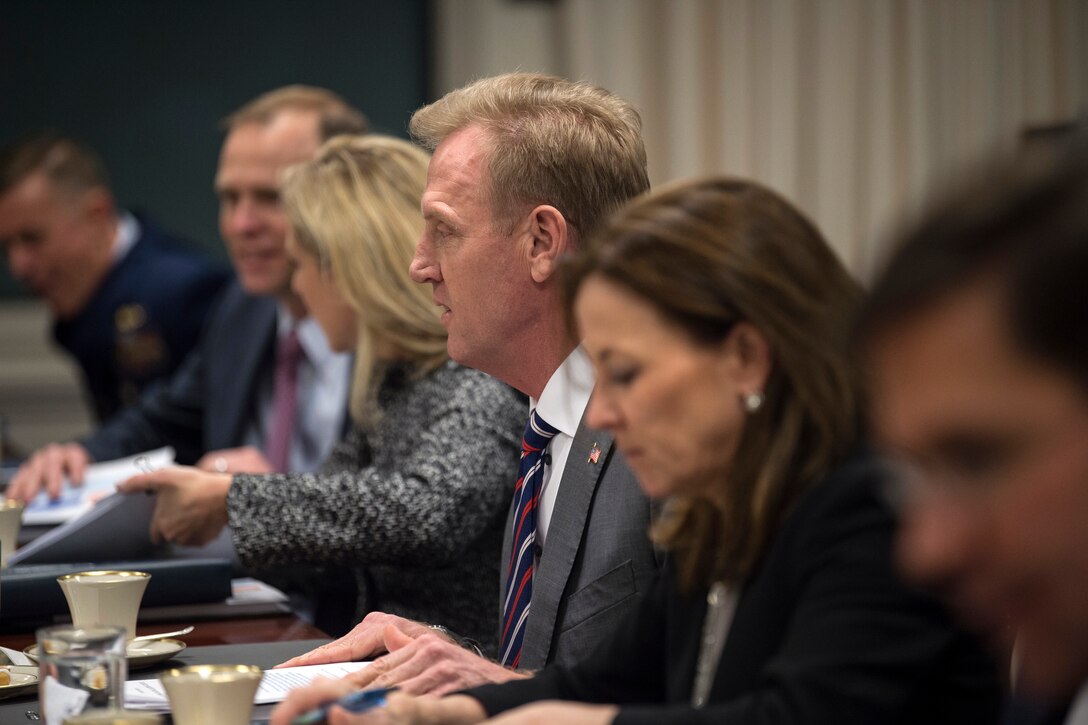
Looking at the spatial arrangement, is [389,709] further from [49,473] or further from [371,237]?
[49,473]

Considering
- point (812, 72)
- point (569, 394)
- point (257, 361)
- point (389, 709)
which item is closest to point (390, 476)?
point (569, 394)

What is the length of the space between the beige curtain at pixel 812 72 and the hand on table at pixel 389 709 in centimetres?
396

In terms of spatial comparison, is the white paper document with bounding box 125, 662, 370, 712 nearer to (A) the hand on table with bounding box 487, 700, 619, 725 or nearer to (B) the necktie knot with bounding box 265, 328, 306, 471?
(A) the hand on table with bounding box 487, 700, 619, 725

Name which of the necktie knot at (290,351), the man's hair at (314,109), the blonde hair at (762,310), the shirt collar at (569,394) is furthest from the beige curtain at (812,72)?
the blonde hair at (762,310)

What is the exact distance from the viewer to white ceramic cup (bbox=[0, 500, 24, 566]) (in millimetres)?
2186

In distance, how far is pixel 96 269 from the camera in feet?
16.1

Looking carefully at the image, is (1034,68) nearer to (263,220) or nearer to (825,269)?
(263,220)

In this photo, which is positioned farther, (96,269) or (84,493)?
(96,269)

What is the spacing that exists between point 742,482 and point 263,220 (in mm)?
2697

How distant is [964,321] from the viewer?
72 cm

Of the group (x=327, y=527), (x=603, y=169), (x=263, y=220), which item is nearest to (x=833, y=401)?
(x=603, y=169)

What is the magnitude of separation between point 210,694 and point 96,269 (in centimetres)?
389

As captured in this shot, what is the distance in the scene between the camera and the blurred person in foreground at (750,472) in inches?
42.9

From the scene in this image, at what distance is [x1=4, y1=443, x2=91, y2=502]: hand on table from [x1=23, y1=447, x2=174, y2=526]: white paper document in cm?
2
